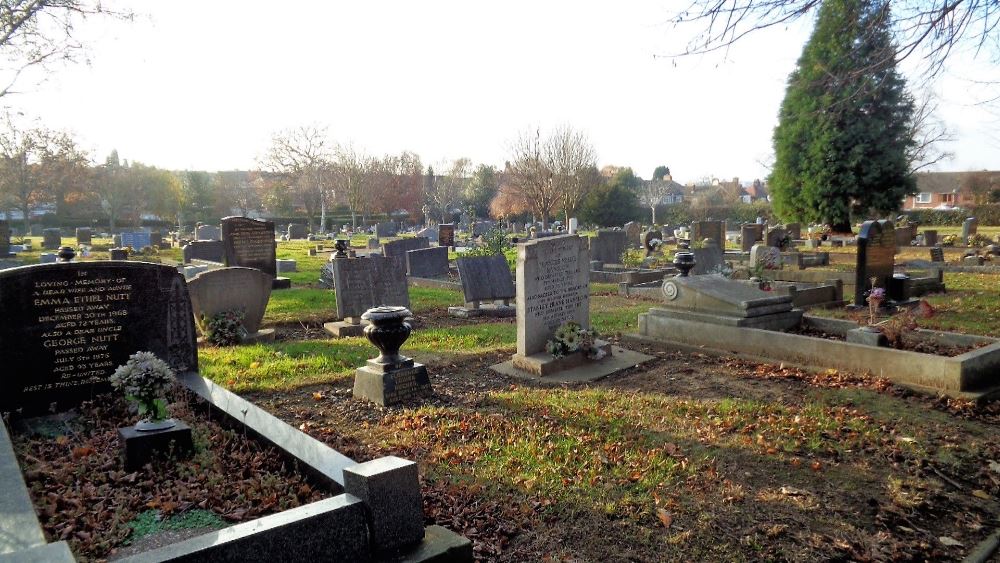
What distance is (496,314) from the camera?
13562 millimetres

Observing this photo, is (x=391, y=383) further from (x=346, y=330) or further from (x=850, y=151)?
(x=850, y=151)

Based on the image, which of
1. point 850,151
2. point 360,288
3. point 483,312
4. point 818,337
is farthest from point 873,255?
point 850,151

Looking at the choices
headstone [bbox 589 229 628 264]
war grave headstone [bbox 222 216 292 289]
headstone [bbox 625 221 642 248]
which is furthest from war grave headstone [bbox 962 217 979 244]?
war grave headstone [bbox 222 216 292 289]

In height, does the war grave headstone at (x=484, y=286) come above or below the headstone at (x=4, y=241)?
below

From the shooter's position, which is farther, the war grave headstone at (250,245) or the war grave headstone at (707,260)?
the war grave headstone at (707,260)

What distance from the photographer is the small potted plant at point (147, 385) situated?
4954 mm

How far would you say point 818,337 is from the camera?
340 inches

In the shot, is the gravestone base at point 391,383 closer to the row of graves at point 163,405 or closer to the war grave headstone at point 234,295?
the row of graves at point 163,405

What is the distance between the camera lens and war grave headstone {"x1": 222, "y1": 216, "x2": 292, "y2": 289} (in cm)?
1766

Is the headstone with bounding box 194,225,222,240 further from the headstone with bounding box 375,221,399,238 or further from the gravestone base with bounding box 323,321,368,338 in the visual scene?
the gravestone base with bounding box 323,321,368,338

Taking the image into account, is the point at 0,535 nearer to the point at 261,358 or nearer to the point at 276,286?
the point at 261,358

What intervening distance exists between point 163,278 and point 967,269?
67.7 ft

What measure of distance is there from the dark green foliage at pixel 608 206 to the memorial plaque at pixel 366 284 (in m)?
36.4

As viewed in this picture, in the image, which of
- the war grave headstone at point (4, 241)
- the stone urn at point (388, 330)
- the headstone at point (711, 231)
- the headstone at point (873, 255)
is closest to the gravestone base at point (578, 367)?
the stone urn at point (388, 330)
